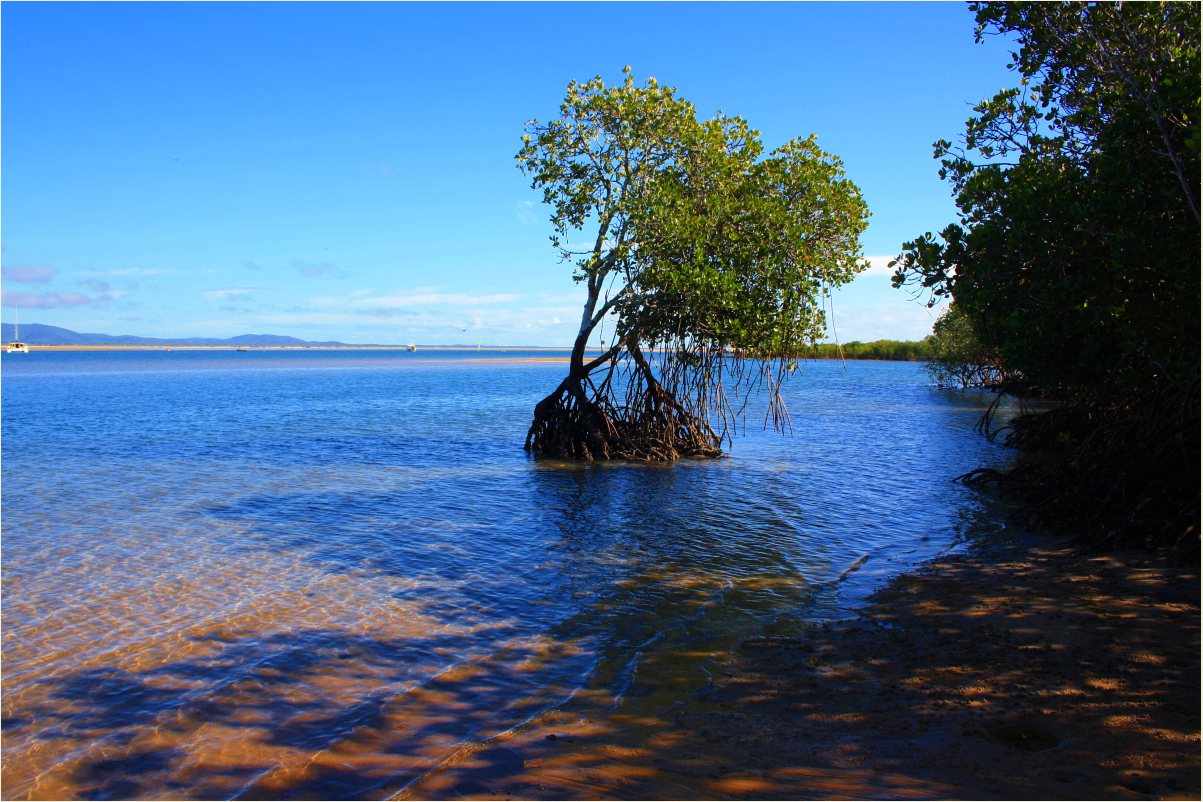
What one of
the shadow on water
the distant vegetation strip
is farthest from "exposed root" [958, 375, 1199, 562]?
the distant vegetation strip

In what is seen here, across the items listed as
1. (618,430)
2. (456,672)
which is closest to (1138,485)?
(456,672)

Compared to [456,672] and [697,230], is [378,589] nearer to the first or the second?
[456,672]

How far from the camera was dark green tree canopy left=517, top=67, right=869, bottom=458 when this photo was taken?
1653 centimetres

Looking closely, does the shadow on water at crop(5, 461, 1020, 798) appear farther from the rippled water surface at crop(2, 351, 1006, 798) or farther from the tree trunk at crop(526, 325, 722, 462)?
the tree trunk at crop(526, 325, 722, 462)

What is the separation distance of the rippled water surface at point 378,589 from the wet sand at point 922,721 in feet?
1.83

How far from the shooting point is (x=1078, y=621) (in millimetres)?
7211

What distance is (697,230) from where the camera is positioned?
53.9ft

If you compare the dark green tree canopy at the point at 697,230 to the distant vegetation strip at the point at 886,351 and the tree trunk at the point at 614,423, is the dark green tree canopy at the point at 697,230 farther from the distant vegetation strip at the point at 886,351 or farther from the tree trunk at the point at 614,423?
the distant vegetation strip at the point at 886,351

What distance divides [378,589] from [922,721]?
6.81 meters

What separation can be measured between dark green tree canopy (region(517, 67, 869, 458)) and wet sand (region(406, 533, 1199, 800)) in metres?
9.88

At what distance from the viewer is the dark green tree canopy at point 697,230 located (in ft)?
54.2

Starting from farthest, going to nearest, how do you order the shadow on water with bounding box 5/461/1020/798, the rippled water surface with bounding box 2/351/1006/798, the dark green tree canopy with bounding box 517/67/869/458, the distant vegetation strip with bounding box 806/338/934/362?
the distant vegetation strip with bounding box 806/338/934/362, the dark green tree canopy with bounding box 517/67/869/458, the rippled water surface with bounding box 2/351/1006/798, the shadow on water with bounding box 5/461/1020/798

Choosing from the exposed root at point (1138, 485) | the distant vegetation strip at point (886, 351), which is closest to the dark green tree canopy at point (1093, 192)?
the exposed root at point (1138, 485)

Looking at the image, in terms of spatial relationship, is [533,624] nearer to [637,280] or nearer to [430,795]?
[430,795]
